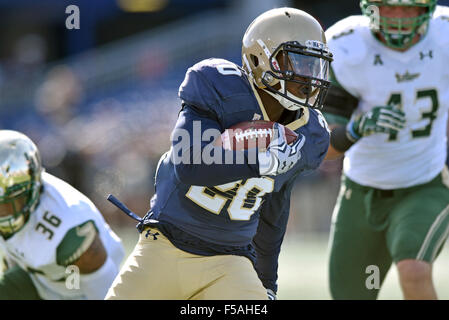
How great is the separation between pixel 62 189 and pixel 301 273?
360 cm

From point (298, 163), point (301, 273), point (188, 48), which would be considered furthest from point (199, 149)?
point (188, 48)

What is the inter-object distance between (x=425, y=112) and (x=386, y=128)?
320 millimetres

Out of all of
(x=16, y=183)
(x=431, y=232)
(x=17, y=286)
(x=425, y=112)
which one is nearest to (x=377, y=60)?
(x=425, y=112)

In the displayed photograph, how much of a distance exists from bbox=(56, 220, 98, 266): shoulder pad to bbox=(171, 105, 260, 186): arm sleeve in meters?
1.16

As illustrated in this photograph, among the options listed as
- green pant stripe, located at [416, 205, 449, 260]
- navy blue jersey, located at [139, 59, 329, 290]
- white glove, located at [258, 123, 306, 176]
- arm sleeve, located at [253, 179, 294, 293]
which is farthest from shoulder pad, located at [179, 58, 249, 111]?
green pant stripe, located at [416, 205, 449, 260]

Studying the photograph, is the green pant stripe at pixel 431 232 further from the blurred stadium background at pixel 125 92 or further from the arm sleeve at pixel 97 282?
the blurred stadium background at pixel 125 92

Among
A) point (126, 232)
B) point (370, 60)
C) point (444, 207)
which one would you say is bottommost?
point (126, 232)

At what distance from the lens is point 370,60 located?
15.1 feet

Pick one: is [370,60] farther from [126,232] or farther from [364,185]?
[126,232]

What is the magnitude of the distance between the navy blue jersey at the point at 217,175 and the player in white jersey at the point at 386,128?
116 cm

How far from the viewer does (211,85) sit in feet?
10.4

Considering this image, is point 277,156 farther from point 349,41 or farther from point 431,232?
point 349,41

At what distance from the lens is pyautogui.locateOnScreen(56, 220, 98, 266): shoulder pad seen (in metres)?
4.11

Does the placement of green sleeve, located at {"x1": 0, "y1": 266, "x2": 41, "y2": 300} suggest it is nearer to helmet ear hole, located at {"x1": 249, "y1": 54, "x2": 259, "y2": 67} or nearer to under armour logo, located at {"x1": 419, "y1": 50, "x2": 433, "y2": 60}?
helmet ear hole, located at {"x1": 249, "y1": 54, "x2": 259, "y2": 67}
